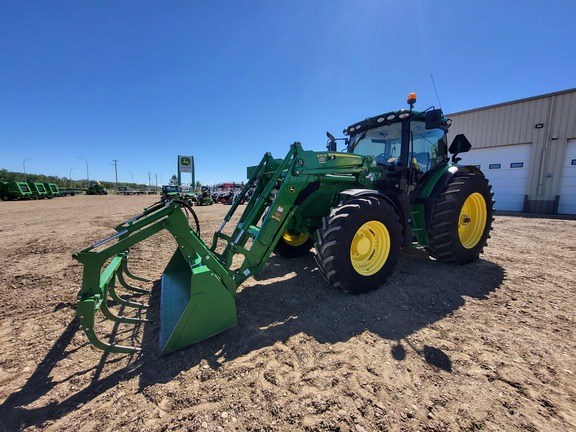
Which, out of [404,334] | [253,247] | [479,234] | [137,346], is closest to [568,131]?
[479,234]

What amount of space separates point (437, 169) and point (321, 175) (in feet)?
8.31

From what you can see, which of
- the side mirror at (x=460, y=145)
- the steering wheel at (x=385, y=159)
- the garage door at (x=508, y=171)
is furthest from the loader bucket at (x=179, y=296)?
the garage door at (x=508, y=171)

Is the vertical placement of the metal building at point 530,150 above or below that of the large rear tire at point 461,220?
above

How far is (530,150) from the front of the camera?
535 inches

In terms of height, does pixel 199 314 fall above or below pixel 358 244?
below

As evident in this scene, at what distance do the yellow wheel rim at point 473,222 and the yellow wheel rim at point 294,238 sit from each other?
9.80 ft

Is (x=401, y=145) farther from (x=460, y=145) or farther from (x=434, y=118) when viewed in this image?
(x=460, y=145)

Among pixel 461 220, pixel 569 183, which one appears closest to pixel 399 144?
pixel 461 220

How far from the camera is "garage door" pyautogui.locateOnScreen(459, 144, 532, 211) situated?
1394 cm

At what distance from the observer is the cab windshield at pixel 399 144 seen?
4460mm

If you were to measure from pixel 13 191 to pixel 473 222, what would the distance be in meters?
37.4

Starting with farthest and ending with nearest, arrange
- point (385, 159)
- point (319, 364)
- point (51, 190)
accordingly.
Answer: point (51, 190) < point (385, 159) < point (319, 364)

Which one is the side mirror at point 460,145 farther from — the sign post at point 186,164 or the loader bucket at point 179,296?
the sign post at point 186,164

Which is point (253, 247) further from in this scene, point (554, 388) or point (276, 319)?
point (554, 388)
